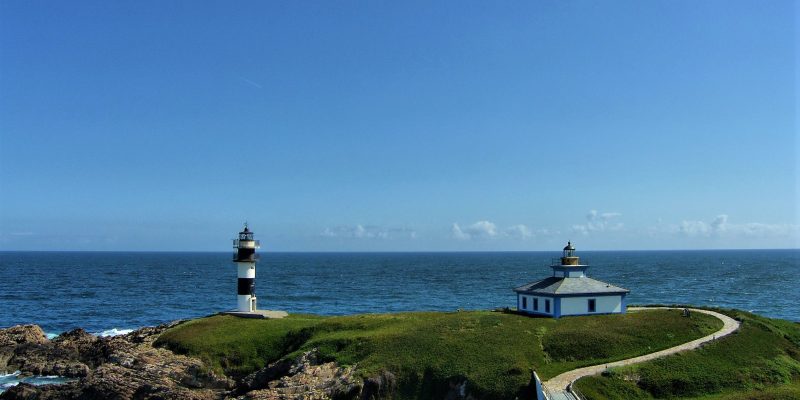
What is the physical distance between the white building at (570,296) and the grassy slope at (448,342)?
4.43 ft

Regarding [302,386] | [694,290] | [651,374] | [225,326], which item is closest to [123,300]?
[225,326]

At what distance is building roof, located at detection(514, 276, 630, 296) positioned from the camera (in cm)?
5016

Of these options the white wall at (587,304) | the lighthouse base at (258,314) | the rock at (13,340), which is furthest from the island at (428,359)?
the lighthouse base at (258,314)

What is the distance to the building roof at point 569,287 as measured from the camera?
165ft

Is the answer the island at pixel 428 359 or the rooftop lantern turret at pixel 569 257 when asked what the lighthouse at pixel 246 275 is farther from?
the rooftop lantern turret at pixel 569 257

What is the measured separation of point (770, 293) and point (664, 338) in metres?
78.1

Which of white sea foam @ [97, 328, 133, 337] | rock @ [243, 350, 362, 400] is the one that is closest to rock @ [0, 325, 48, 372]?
white sea foam @ [97, 328, 133, 337]

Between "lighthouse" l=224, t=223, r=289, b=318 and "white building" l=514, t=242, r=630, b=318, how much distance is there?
77.6 feet

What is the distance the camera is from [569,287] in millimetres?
50719

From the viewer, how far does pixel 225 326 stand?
54.3m

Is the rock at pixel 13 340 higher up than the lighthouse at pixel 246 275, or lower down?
lower down

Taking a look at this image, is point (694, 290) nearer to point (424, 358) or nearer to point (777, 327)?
point (777, 327)

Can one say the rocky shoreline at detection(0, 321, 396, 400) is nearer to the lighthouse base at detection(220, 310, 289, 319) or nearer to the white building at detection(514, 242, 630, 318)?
the lighthouse base at detection(220, 310, 289, 319)

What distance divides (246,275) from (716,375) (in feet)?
137
